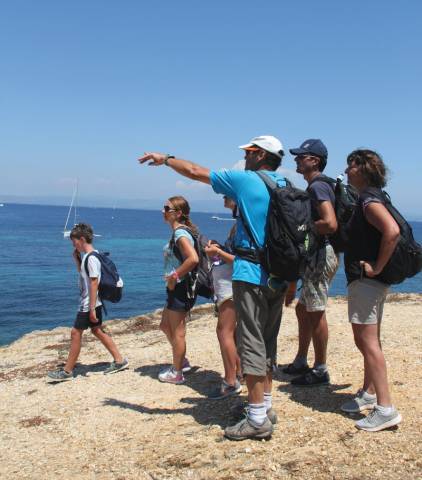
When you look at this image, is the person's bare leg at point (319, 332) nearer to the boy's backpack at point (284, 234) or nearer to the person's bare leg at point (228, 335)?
the person's bare leg at point (228, 335)

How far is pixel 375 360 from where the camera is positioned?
447cm

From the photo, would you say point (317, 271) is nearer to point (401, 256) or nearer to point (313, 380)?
point (401, 256)

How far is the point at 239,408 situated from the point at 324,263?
1841mm

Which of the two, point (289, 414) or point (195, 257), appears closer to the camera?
point (289, 414)

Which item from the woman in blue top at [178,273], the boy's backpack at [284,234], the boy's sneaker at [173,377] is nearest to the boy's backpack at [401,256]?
the boy's backpack at [284,234]

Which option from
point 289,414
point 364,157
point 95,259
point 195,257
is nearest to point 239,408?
point 289,414

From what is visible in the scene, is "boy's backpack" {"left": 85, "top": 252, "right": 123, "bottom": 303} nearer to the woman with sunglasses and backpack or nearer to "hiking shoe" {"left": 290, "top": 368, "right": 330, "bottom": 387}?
"hiking shoe" {"left": 290, "top": 368, "right": 330, "bottom": 387}

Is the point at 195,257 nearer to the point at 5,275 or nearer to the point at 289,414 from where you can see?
the point at 289,414

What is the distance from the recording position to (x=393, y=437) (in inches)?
169

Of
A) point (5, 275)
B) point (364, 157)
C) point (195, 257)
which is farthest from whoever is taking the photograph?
point (5, 275)

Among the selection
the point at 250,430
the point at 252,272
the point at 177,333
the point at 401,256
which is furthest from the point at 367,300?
the point at 177,333

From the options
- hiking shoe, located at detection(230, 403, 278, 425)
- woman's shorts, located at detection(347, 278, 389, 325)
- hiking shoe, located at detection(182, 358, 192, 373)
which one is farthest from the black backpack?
woman's shorts, located at detection(347, 278, 389, 325)

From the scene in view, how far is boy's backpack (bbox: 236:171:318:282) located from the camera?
4.14 meters

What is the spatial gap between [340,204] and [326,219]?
307 millimetres
